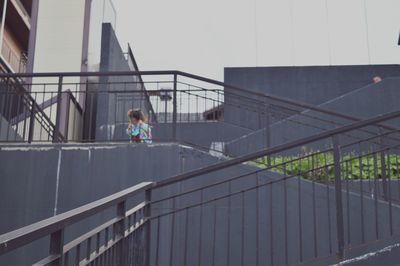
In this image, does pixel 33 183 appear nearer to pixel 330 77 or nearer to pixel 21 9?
pixel 21 9

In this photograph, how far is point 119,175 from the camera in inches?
230

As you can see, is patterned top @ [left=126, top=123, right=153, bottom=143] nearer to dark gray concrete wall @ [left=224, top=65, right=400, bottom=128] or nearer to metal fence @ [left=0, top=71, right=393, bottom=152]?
metal fence @ [left=0, top=71, right=393, bottom=152]

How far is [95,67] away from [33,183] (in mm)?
6345

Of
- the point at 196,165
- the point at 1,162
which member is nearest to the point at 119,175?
the point at 196,165

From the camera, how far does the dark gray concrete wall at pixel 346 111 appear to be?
30.1 ft

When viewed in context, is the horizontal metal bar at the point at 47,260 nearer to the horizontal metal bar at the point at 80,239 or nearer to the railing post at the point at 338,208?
the horizontal metal bar at the point at 80,239

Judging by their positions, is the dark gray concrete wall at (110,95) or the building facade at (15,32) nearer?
the dark gray concrete wall at (110,95)

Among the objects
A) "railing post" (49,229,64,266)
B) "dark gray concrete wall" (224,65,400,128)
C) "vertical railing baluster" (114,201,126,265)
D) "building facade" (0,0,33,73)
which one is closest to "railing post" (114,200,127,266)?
"vertical railing baluster" (114,201,126,265)

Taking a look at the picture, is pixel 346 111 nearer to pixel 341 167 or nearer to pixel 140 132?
pixel 341 167

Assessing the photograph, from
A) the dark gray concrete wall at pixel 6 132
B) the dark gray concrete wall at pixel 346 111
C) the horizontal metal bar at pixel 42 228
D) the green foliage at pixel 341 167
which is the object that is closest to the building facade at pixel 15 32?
the dark gray concrete wall at pixel 6 132

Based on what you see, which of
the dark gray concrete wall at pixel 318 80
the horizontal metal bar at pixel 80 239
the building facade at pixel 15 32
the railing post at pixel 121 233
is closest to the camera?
the horizontal metal bar at pixel 80 239

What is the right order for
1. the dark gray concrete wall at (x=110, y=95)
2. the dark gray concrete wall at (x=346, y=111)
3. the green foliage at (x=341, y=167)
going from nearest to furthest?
the green foliage at (x=341, y=167)
the dark gray concrete wall at (x=346, y=111)
the dark gray concrete wall at (x=110, y=95)

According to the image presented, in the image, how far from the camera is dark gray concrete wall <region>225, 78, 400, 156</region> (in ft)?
30.1

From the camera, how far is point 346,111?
9477mm
